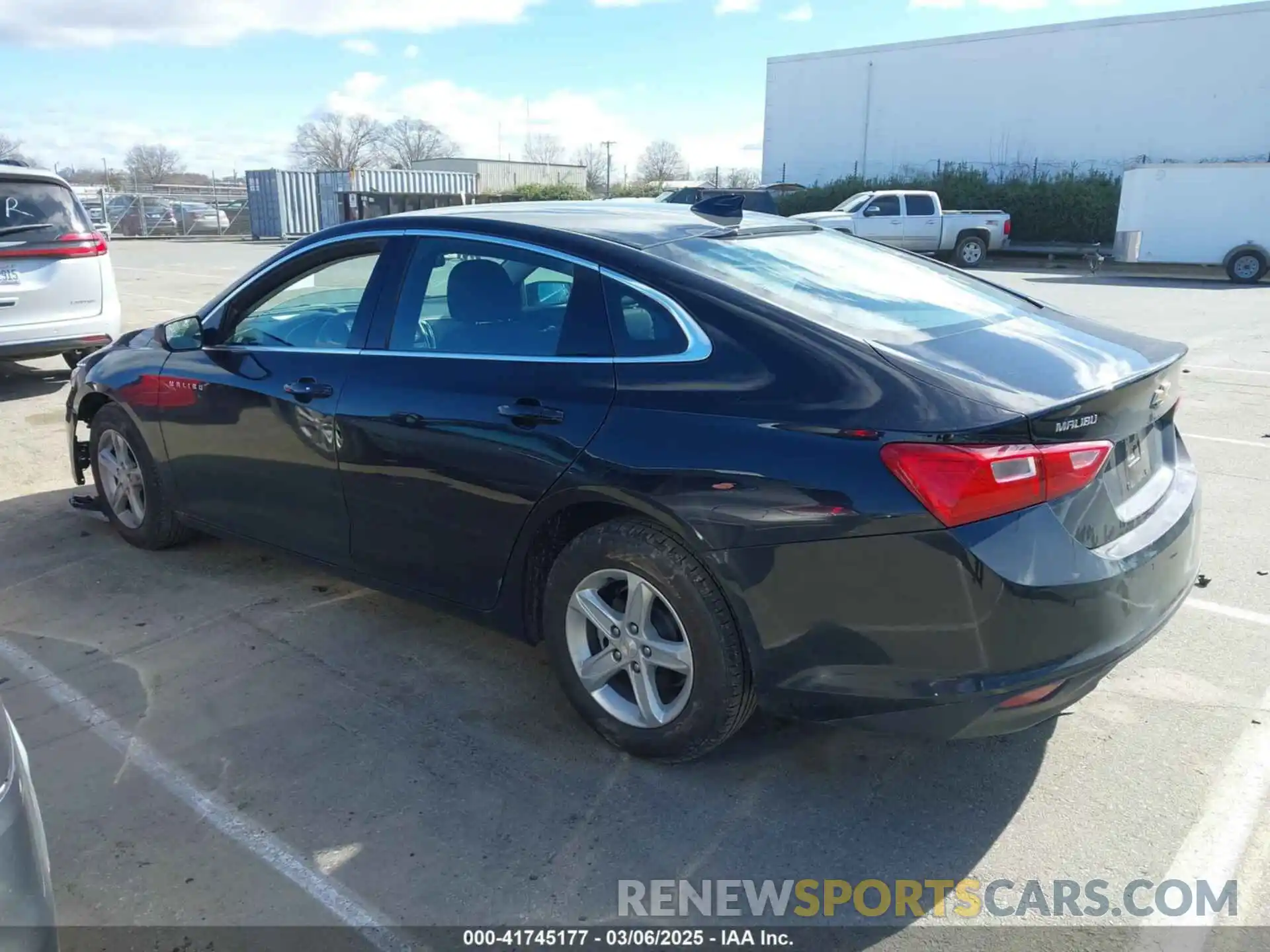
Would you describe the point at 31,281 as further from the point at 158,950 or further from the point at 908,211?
the point at 908,211

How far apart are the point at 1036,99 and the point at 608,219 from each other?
1435 inches

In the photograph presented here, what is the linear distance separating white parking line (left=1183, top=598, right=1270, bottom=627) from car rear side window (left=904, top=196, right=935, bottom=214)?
2191cm

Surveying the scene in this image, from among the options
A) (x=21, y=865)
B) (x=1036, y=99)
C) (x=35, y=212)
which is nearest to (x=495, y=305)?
(x=21, y=865)

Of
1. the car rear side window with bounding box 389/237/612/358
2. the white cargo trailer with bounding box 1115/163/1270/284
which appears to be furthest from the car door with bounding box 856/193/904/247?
the car rear side window with bounding box 389/237/612/358

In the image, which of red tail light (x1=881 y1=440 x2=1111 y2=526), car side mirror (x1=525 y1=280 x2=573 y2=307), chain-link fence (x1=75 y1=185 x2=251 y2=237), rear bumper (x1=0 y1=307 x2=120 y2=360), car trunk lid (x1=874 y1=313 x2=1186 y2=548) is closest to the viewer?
red tail light (x1=881 y1=440 x2=1111 y2=526)

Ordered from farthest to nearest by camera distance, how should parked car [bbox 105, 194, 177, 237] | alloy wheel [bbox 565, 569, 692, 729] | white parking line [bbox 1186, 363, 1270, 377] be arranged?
parked car [bbox 105, 194, 177, 237], white parking line [bbox 1186, 363, 1270, 377], alloy wheel [bbox 565, 569, 692, 729]

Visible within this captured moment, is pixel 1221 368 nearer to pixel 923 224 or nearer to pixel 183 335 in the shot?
pixel 183 335

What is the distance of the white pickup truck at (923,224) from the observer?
79.0ft

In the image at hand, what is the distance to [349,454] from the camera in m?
3.61

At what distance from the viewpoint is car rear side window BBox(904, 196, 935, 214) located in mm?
24531

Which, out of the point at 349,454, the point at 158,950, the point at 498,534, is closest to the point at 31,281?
the point at 349,454

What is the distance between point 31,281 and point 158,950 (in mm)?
7516

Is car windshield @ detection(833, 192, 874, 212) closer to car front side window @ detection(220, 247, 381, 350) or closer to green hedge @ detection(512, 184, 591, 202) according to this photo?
green hedge @ detection(512, 184, 591, 202)

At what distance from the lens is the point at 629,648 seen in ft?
9.95
